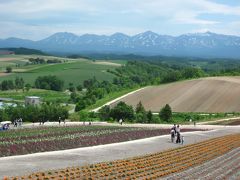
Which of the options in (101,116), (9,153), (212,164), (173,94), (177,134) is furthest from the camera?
(173,94)

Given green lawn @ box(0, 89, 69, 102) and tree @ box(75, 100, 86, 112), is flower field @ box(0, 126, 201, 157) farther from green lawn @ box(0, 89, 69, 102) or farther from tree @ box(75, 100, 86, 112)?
green lawn @ box(0, 89, 69, 102)

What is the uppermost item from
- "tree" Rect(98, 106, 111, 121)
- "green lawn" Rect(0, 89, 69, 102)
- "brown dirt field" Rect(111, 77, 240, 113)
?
"brown dirt field" Rect(111, 77, 240, 113)

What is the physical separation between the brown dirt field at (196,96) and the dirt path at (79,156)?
57.2 meters

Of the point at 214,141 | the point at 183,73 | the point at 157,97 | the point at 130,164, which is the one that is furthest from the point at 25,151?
the point at 183,73

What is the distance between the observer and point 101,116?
99.1m

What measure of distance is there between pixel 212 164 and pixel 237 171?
3.03 m

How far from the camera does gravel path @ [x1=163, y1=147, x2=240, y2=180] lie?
29.4m

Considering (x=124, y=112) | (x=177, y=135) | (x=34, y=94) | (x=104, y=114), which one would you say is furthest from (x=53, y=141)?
(x=34, y=94)

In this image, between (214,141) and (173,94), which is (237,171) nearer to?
(214,141)

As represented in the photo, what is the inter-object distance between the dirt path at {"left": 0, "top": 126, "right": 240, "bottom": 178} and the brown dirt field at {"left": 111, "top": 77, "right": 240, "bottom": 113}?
57197 mm

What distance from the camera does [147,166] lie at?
107ft

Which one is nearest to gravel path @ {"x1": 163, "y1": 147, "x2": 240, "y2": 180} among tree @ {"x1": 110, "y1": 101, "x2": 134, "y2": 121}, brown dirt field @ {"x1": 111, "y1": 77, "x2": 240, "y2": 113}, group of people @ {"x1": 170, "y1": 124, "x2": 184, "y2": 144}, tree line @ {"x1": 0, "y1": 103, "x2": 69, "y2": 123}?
group of people @ {"x1": 170, "y1": 124, "x2": 184, "y2": 144}

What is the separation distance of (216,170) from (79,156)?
1074 cm

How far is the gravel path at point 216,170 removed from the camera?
2937 centimetres
